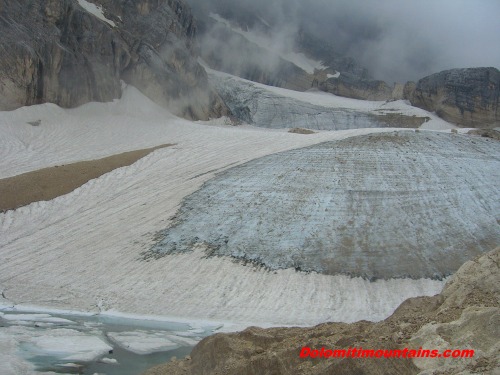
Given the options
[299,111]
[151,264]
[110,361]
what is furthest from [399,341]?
[299,111]

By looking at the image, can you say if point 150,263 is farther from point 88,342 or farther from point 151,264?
point 88,342

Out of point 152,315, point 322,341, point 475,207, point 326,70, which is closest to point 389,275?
point 475,207

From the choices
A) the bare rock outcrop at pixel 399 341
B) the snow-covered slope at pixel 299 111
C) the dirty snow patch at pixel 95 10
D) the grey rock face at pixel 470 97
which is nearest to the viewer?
the bare rock outcrop at pixel 399 341

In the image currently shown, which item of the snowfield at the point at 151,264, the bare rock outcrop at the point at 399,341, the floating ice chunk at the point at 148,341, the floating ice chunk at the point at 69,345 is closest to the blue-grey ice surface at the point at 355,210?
the snowfield at the point at 151,264

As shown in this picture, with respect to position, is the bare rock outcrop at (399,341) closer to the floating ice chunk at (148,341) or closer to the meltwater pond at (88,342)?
the meltwater pond at (88,342)

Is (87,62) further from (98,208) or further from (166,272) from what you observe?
(166,272)

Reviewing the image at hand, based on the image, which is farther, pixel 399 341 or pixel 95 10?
pixel 95 10
